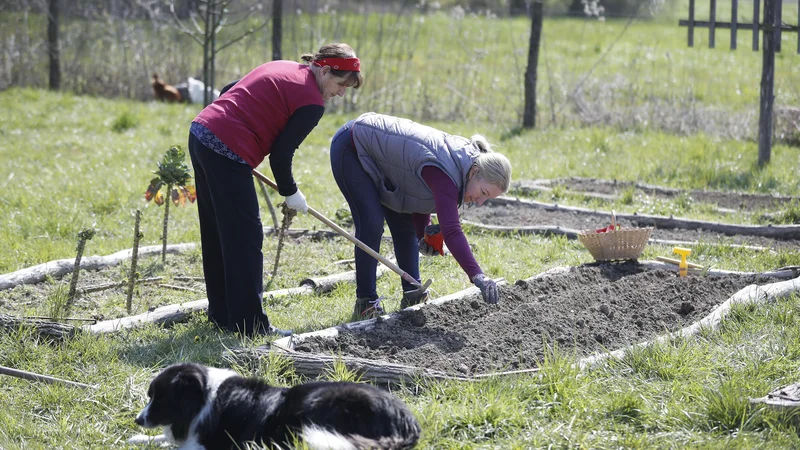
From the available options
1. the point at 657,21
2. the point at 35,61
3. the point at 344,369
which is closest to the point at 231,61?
the point at 35,61

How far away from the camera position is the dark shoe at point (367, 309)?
16.7 ft

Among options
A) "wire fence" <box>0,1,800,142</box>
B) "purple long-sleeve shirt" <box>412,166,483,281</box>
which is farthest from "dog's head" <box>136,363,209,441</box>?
"wire fence" <box>0,1,800,142</box>

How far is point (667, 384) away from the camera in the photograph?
12.9 feet

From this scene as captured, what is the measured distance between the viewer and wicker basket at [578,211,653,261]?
5984 millimetres

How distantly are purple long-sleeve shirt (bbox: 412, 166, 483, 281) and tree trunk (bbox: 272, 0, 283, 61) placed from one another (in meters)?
8.13

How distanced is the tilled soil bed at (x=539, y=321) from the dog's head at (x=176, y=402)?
1002 mm

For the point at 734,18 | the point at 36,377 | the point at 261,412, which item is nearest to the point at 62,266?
the point at 36,377

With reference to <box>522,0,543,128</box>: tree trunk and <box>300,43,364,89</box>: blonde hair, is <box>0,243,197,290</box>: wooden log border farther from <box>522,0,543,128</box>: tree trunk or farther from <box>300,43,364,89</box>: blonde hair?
<box>522,0,543,128</box>: tree trunk

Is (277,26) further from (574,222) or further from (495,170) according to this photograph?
(495,170)

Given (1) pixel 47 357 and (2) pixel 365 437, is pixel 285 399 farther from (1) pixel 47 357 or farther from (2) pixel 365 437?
(1) pixel 47 357

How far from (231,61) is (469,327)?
11.3 metres

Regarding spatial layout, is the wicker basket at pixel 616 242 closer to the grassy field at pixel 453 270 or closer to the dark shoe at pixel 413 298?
the grassy field at pixel 453 270

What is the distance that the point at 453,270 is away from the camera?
6406 millimetres

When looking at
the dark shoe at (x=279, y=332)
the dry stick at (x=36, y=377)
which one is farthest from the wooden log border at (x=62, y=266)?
the dark shoe at (x=279, y=332)
